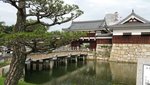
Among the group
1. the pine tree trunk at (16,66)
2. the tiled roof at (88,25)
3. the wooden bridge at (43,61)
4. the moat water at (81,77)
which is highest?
the tiled roof at (88,25)

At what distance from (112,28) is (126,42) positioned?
2.13 metres

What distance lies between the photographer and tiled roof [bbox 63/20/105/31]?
104ft

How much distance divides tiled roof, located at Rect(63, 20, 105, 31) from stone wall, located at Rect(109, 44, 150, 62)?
4.66 metres

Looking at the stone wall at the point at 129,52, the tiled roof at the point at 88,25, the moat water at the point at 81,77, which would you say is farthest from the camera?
the tiled roof at the point at 88,25

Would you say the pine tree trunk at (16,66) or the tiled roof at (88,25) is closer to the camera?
the pine tree trunk at (16,66)

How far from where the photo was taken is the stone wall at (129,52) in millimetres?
25078

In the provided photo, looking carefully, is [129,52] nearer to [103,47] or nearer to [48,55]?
[103,47]

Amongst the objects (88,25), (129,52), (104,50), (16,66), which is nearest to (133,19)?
(129,52)

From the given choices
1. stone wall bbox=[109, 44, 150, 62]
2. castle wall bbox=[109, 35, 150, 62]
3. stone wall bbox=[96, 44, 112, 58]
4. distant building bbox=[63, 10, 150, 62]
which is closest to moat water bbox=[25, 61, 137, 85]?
stone wall bbox=[109, 44, 150, 62]

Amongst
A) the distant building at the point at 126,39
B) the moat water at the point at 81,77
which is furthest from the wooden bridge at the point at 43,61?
the distant building at the point at 126,39

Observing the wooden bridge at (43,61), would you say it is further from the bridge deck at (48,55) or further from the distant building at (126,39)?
the distant building at (126,39)

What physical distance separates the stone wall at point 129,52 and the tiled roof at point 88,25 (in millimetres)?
4661

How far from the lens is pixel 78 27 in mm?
33750

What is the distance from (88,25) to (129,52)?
8886 millimetres
